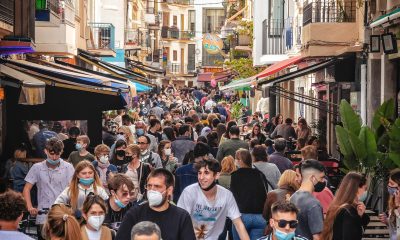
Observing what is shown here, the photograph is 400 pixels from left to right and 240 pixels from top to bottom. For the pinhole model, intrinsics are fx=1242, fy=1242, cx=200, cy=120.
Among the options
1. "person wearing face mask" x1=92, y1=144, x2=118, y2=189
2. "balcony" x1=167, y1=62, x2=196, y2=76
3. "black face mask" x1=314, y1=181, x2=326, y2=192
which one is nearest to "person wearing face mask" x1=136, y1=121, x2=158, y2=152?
"person wearing face mask" x1=92, y1=144, x2=118, y2=189

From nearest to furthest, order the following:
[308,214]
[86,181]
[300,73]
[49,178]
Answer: [308,214] → [86,181] → [49,178] → [300,73]

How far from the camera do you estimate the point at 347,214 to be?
10867 millimetres

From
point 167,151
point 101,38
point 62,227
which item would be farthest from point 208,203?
point 101,38

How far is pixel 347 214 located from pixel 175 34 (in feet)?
383

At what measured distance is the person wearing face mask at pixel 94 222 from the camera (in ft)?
34.2

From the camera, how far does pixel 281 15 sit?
151 ft

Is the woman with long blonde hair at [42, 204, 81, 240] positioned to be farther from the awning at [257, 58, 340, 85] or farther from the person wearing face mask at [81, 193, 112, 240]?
the awning at [257, 58, 340, 85]

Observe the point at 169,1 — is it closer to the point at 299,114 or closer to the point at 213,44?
the point at 213,44

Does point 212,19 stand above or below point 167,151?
above

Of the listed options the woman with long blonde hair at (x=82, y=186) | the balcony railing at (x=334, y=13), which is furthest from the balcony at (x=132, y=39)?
the woman with long blonde hair at (x=82, y=186)

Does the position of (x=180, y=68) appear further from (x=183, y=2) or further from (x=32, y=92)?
(x=32, y=92)

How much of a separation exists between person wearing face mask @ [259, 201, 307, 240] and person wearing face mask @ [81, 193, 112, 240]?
1584 mm

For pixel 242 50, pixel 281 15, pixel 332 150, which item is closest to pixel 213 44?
pixel 242 50

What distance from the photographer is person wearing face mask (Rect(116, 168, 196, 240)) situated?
392 inches
